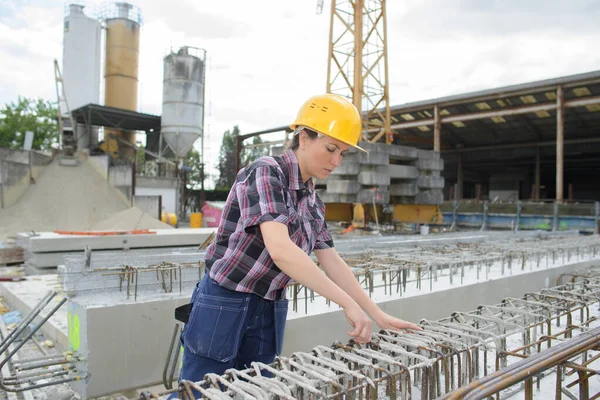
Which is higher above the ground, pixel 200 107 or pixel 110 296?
pixel 200 107

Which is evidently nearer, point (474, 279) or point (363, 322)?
point (363, 322)

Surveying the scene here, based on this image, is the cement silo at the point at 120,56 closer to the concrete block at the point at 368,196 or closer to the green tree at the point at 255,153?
the green tree at the point at 255,153

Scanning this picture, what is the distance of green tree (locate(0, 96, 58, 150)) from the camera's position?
34031 millimetres

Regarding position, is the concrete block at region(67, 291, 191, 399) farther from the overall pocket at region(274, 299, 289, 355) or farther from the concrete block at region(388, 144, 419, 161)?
the concrete block at region(388, 144, 419, 161)

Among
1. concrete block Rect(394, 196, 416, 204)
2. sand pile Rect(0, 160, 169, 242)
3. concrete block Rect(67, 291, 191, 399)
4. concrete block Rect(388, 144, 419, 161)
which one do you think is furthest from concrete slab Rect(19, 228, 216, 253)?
concrete block Rect(394, 196, 416, 204)

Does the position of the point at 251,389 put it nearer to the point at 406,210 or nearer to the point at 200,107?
the point at 406,210

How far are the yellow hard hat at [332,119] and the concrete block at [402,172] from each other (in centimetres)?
1264

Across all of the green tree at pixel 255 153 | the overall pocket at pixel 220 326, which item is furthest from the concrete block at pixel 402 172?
the green tree at pixel 255 153

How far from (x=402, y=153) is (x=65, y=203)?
39.0ft

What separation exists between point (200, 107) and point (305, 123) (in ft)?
84.3

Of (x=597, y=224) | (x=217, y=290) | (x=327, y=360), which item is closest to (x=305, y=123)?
(x=217, y=290)

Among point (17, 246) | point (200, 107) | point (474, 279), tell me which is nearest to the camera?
point (474, 279)

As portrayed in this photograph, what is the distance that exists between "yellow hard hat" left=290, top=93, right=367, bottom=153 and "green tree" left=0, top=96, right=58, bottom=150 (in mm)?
35967

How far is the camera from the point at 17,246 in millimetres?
10109
